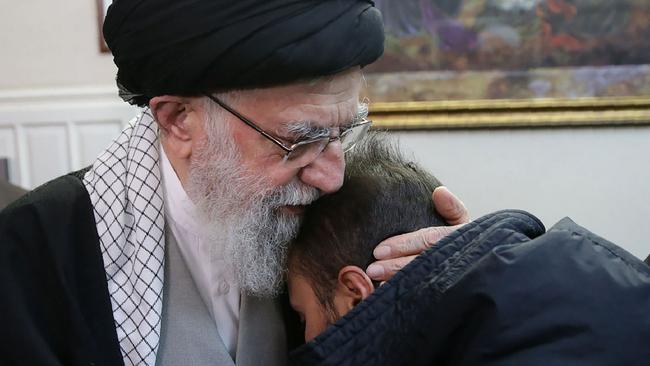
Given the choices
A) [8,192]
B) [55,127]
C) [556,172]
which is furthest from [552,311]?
[55,127]

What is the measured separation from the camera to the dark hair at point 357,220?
1151 millimetres

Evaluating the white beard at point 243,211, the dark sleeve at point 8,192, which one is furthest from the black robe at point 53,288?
the dark sleeve at point 8,192

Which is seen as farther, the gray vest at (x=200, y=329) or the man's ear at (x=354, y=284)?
the gray vest at (x=200, y=329)

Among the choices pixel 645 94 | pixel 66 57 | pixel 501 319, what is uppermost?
pixel 66 57

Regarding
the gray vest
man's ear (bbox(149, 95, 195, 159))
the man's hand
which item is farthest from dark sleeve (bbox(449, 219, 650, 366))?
man's ear (bbox(149, 95, 195, 159))

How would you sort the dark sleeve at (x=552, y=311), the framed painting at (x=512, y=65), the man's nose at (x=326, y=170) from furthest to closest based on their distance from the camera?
the framed painting at (x=512, y=65) → the man's nose at (x=326, y=170) → the dark sleeve at (x=552, y=311)

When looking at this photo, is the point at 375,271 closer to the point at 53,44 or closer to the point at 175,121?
the point at 175,121

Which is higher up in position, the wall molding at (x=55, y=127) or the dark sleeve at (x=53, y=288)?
the wall molding at (x=55, y=127)

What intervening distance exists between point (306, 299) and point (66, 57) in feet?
7.89

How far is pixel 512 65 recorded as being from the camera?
2.98 m

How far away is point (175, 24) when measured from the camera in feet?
3.73

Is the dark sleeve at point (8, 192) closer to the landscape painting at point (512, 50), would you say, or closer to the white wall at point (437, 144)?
the white wall at point (437, 144)

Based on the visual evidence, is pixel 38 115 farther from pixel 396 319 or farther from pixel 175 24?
pixel 396 319

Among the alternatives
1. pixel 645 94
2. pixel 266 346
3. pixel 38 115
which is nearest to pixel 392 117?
pixel 645 94
